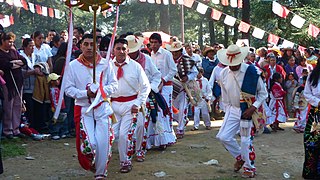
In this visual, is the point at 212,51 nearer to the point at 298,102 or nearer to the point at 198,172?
the point at 298,102

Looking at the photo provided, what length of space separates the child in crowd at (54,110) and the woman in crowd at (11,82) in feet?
2.15

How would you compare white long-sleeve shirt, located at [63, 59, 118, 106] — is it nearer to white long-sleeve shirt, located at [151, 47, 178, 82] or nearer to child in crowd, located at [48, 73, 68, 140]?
white long-sleeve shirt, located at [151, 47, 178, 82]

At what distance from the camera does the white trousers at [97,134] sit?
6.00 meters

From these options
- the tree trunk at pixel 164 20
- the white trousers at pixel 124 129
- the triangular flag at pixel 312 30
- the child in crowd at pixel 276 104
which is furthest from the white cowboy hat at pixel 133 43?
the tree trunk at pixel 164 20

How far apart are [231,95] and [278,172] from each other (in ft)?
4.45

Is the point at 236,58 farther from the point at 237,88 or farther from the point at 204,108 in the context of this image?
the point at 204,108

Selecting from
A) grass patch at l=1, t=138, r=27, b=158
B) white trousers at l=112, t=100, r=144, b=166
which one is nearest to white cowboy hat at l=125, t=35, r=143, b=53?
white trousers at l=112, t=100, r=144, b=166

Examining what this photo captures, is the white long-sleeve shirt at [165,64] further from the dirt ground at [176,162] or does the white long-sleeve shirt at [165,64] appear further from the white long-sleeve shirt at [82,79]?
the white long-sleeve shirt at [82,79]

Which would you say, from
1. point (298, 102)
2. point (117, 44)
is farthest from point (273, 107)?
point (117, 44)

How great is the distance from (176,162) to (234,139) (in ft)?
Result: 4.15

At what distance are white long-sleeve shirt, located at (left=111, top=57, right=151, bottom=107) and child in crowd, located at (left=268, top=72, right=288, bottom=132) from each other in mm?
5059

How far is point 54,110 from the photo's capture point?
32.0 ft

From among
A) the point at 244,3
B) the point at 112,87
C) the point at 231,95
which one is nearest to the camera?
the point at 112,87

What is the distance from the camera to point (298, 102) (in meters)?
11.1
